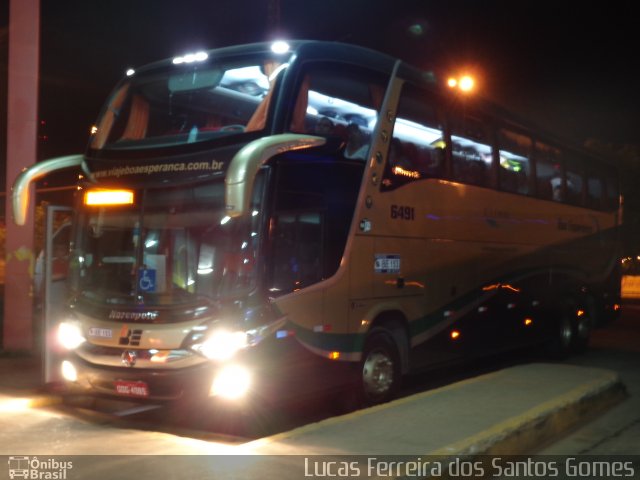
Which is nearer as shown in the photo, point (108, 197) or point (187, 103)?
point (108, 197)

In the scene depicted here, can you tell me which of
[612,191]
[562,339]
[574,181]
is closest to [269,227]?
[562,339]

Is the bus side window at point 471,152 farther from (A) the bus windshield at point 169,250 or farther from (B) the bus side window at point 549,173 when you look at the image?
(A) the bus windshield at point 169,250

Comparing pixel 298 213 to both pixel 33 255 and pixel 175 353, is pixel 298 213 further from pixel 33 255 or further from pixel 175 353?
pixel 33 255

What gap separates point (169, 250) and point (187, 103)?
1.86m

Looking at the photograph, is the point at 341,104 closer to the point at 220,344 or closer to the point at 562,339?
the point at 220,344

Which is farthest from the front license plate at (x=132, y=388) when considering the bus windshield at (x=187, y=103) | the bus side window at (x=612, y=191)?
the bus side window at (x=612, y=191)

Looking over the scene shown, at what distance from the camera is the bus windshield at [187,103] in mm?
8227

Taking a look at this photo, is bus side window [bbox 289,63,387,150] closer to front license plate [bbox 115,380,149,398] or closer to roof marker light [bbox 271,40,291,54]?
roof marker light [bbox 271,40,291,54]

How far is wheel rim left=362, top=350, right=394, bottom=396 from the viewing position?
931cm

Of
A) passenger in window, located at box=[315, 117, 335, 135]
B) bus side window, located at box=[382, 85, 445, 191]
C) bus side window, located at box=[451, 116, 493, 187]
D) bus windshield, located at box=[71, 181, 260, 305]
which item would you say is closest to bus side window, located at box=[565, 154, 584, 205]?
bus side window, located at box=[451, 116, 493, 187]

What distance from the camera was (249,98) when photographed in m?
8.31

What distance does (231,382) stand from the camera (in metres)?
7.50

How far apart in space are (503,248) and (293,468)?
7611 millimetres

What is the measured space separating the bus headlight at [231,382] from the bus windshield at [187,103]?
2.39m
